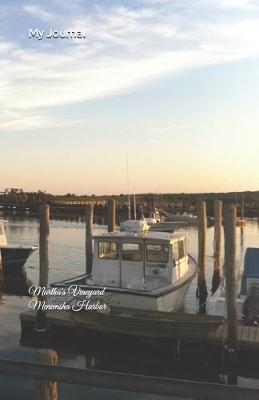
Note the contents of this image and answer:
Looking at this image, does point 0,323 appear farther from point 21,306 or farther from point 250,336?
point 250,336

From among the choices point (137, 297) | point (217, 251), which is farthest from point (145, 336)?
point (217, 251)

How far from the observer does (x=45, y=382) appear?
4695 mm

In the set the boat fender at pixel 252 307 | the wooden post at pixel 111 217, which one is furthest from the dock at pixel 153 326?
the wooden post at pixel 111 217

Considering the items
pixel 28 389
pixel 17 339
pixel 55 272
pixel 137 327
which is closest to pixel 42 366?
pixel 28 389

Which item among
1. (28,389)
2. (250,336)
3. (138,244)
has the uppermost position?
(138,244)

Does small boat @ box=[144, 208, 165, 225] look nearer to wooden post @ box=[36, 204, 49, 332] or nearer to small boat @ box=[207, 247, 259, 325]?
small boat @ box=[207, 247, 259, 325]

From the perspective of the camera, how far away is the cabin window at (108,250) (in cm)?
1752

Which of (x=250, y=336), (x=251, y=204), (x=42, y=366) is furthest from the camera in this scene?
(x=251, y=204)

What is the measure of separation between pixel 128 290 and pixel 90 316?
5.36ft

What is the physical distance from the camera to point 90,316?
48.3ft

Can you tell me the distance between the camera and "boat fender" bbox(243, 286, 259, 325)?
15.2 m

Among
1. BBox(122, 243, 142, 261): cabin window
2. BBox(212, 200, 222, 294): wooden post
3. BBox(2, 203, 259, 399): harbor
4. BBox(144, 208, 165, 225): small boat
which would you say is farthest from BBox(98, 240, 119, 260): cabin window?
BBox(144, 208, 165, 225): small boat

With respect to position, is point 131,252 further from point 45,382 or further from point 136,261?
point 45,382

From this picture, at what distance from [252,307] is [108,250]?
5059mm
